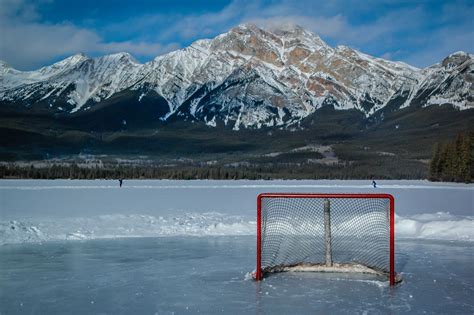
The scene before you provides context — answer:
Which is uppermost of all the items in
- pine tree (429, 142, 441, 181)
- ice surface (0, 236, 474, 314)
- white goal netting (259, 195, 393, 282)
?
pine tree (429, 142, 441, 181)

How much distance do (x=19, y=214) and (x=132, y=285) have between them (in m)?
13.7

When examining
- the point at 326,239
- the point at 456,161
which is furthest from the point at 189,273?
the point at 456,161

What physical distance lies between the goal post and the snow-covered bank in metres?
1.76

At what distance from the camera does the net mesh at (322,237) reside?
13.2m

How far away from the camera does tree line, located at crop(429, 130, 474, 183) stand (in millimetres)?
65062

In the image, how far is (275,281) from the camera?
11383 mm

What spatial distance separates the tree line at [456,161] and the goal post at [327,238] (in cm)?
5039

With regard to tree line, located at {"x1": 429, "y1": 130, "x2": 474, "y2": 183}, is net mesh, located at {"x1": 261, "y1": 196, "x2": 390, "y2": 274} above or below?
below

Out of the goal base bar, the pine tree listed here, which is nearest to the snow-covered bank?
the goal base bar

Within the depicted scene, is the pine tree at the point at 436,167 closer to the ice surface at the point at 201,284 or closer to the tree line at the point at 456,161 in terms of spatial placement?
the tree line at the point at 456,161

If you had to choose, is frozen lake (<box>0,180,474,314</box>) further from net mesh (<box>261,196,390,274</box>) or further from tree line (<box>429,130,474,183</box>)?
tree line (<box>429,130,474,183</box>)

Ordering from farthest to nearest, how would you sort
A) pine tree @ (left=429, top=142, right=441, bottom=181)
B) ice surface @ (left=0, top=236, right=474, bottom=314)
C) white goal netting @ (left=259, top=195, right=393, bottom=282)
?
pine tree @ (left=429, top=142, right=441, bottom=181) → white goal netting @ (left=259, top=195, right=393, bottom=282) → ice surface @ (left=0, top=236, right=474, bottom=314)

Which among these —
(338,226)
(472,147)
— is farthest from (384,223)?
(472,147)

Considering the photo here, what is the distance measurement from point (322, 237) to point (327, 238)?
438cm
